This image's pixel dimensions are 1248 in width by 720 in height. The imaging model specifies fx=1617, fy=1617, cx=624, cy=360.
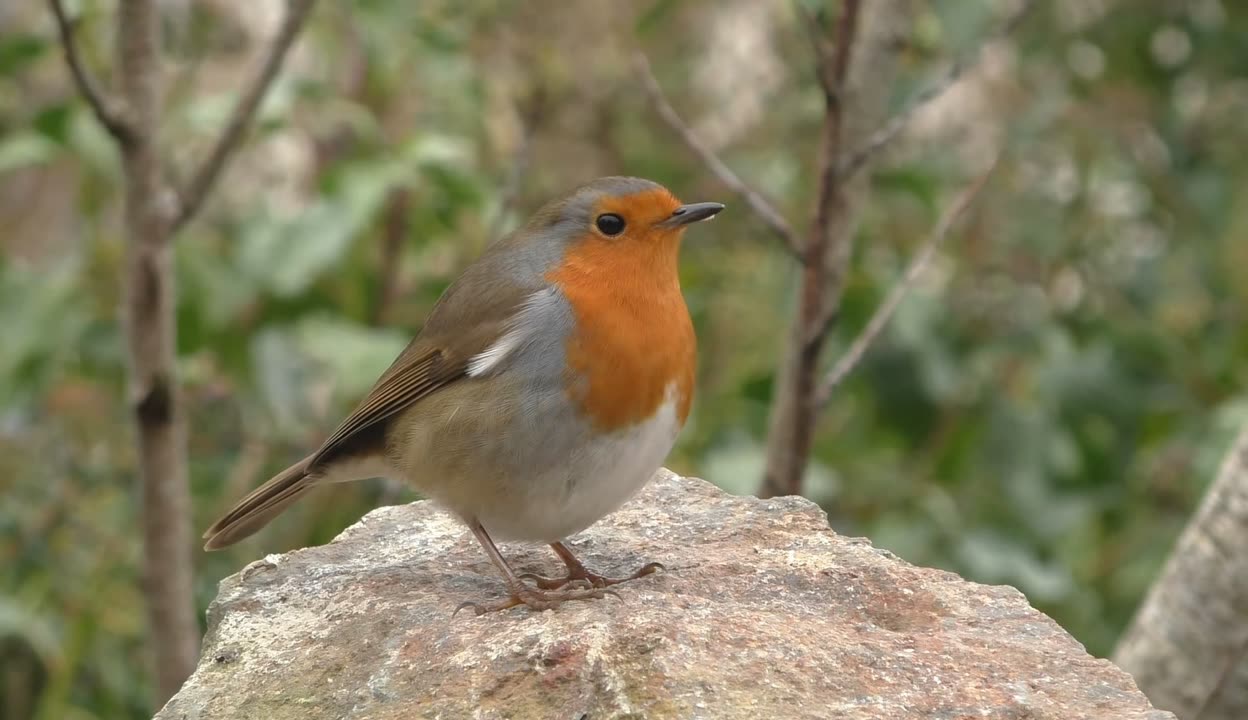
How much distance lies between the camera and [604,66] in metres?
5.98

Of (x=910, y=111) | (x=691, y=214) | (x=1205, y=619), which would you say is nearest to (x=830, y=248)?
(x=910, y=111)

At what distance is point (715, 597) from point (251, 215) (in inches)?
92.3

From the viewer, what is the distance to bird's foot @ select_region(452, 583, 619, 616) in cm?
286

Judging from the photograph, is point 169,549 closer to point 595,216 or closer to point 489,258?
point 489,258

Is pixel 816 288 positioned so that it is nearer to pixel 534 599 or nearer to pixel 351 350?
pixel 534 599

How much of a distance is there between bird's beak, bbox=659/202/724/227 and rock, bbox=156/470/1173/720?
630mm

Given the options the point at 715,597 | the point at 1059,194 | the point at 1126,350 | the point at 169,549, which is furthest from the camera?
the point at 1059,194

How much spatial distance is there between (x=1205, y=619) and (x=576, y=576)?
1.50m

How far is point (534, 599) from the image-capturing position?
9.48 feet

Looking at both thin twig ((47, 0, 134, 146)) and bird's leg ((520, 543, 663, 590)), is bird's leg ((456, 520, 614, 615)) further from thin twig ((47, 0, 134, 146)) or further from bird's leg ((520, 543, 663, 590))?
thin twig ((47, 0, 134, 146))

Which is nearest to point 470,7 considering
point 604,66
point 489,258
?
point 604,66

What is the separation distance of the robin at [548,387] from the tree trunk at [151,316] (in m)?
0.37

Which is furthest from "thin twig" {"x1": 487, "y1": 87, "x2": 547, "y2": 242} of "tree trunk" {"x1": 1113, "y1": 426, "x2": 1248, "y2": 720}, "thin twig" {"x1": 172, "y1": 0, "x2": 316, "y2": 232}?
"tree trunk" {"x1": 1113, "y1": 426, "x2": 1248, "y2": 720}

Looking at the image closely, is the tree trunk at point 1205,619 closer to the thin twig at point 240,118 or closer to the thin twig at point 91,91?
the thin twig at point 240,118
